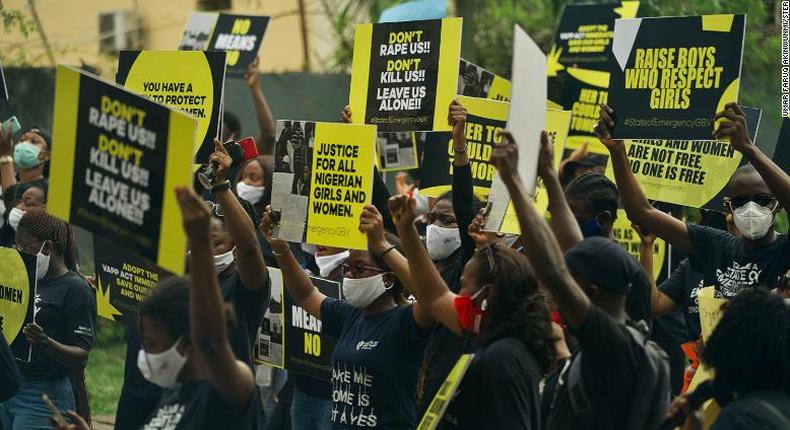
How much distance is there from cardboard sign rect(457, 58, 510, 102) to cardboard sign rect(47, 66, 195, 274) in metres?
3.99

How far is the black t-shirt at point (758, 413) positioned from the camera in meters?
4.13

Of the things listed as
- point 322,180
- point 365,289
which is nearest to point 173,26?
point 322,180

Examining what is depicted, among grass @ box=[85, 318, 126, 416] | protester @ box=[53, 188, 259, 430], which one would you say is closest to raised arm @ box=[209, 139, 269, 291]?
protester @ box=[53, 188, 259, 430]

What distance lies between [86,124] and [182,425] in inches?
38.4

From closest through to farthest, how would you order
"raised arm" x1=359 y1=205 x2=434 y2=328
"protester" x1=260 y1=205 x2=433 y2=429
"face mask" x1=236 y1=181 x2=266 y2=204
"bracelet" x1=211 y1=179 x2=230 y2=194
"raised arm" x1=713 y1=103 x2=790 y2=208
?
1. "bracelet" x1=211 y1=179 x2=230 y2=194
2. "raised arm" x1=359 y1=205 x2=434 y2=328
3. "protester" x1=260 y1=205 x2=433 y2=429
4. "raised arm" x1=713 y1=103 x2=790 y2=208
5. "face mask" x1=236 y1=181 x2=266 y2=204

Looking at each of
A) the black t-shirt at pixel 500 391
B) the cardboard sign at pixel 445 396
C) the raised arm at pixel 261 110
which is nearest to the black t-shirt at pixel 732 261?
the black t-shirt at pixel 500 391

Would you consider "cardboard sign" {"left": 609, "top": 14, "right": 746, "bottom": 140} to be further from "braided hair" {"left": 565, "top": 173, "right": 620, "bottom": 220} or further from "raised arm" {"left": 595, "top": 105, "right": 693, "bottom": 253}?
"braided hair" {"left": 565, "top": 173, "right": 620, "bottom": 220}

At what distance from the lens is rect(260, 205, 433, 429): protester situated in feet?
19.5

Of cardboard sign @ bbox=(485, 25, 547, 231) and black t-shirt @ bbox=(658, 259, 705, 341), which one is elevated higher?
cardboard sign @ bbox=(485, 25, 547, 231)

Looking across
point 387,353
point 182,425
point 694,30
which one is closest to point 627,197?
point 694,30

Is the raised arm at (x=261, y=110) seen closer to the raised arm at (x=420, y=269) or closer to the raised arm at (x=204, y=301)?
the raised arm at (x=420, y=269)

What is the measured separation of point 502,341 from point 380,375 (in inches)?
41.8

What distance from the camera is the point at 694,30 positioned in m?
6.93

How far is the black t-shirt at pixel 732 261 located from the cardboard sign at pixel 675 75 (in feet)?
1.61
